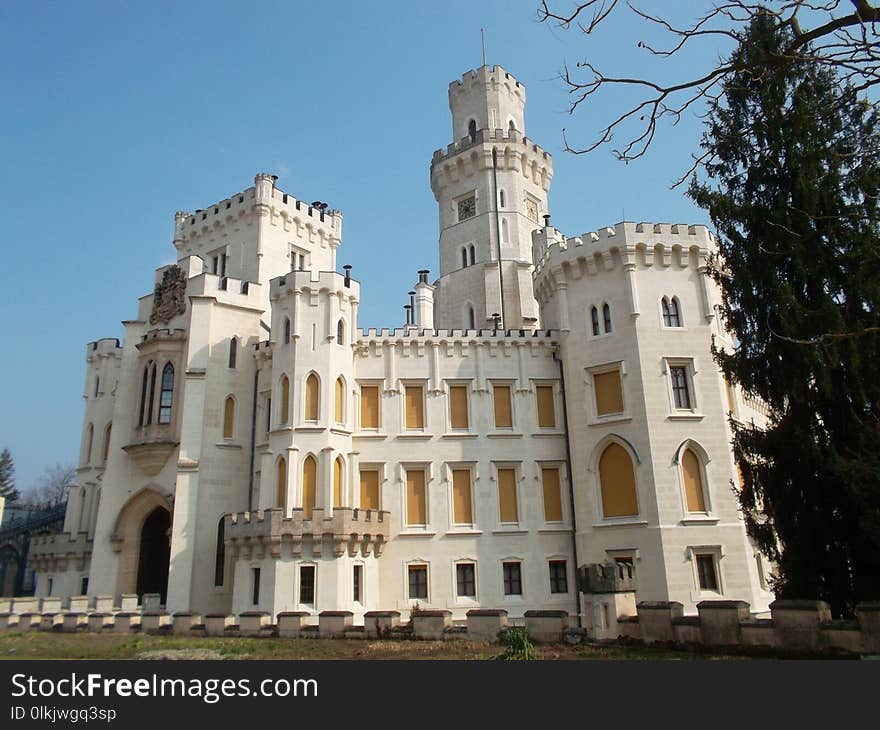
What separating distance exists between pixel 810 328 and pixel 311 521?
58.1ft

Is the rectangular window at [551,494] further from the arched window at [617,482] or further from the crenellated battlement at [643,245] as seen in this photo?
the crenellated battlement at [643,245]

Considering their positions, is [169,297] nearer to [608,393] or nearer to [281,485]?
[281,485]

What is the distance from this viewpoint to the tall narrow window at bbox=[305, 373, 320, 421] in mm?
26938

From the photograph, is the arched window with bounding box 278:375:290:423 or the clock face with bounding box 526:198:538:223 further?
the clock face with bounding box 526:198:538:223

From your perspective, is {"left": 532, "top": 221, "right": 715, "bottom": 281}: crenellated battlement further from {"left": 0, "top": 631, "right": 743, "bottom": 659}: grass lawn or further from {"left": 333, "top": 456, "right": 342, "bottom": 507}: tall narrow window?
{"left": 0, "top": 631, "right": 743, "bottom": 659}: grass lawn

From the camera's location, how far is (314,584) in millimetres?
24641

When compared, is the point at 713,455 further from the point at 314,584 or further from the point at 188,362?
the point at 188,362

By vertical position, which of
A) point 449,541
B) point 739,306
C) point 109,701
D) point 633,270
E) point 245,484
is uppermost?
point 633,270

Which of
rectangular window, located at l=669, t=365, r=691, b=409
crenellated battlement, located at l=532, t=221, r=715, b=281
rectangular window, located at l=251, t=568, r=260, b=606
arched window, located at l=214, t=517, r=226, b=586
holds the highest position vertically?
crenellated battlement, located at l=532, t=221, r=715, b=281

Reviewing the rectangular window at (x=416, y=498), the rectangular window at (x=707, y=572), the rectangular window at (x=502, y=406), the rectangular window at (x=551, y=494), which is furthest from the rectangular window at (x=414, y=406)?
the rectangular window at (x=707, y=572)

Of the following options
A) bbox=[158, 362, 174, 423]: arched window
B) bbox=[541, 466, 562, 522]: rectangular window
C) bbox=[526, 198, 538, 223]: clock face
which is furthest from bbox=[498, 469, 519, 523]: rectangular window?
bbox=[526, 198, 538, 223]: clock face

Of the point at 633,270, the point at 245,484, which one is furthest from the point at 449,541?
the point at 633,270

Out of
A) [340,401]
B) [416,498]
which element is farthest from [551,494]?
[340,401]

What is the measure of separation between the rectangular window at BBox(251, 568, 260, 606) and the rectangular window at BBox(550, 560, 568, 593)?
37.7 ft
